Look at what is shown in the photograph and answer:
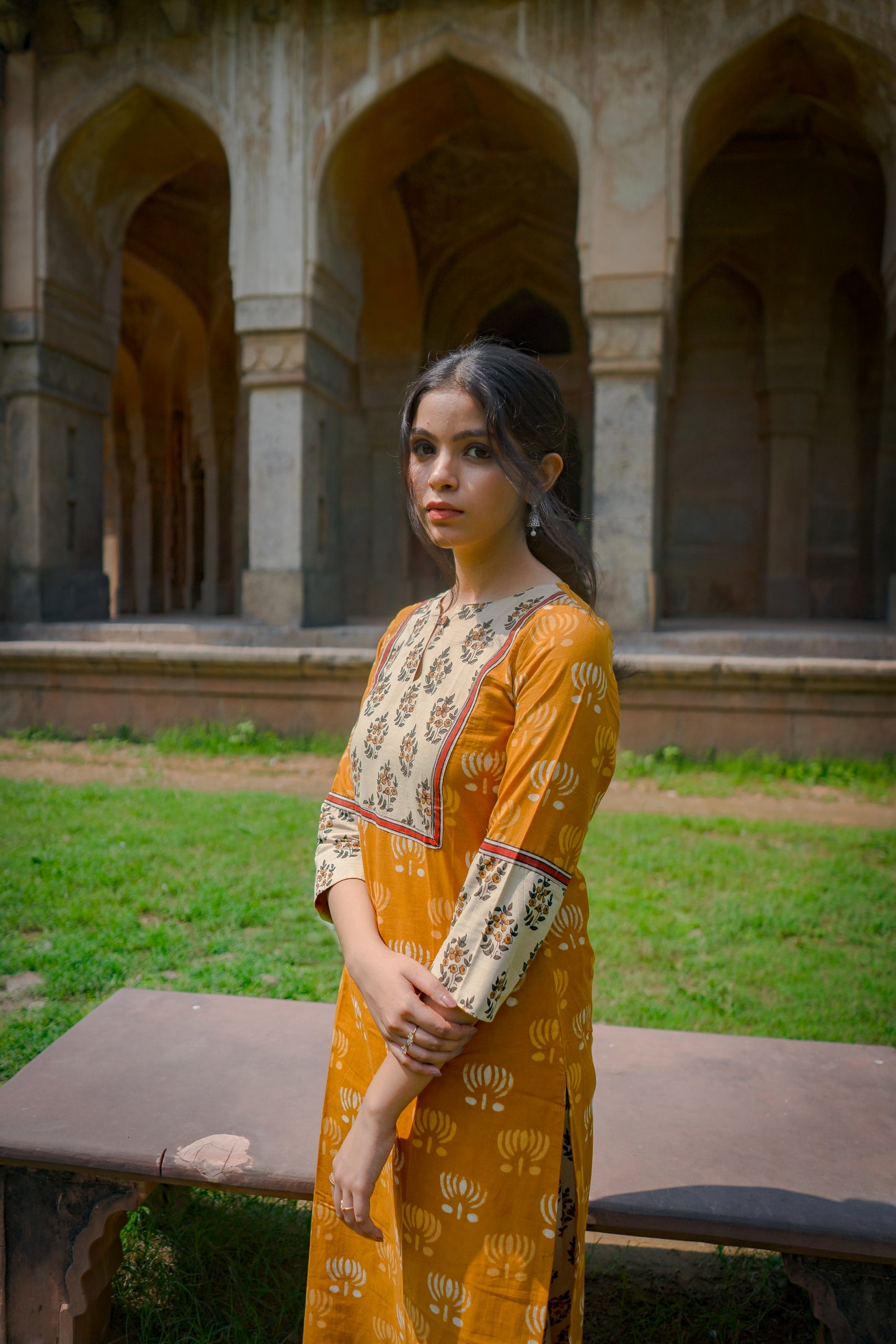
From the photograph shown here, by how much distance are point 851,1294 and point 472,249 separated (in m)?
12.8

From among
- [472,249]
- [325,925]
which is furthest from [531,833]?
[472,249]

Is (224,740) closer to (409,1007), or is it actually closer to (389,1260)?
(389,1260)

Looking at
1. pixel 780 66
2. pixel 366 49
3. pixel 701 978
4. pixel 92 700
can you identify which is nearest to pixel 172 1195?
A: pixel 701 978

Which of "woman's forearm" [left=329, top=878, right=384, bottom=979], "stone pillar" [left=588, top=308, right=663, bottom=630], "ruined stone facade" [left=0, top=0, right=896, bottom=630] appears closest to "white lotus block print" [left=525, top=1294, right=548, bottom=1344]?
"woman's forearm" [left=329, top=878, right=384, bottom=979]

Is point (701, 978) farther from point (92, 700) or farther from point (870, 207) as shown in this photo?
point (870, 207)

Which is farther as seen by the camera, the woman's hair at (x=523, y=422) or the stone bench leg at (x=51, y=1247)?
the stone bench leg at (x=51, y=1247)

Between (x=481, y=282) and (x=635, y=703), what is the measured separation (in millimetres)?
8437

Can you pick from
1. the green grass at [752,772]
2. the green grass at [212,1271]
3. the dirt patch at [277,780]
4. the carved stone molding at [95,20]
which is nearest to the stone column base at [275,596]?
the dirt patch at [277,780]

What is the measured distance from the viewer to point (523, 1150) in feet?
3.76

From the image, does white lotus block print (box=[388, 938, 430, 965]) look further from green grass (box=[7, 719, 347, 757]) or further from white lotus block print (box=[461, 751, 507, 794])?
green grass (box=[7, 719, 347, 757])

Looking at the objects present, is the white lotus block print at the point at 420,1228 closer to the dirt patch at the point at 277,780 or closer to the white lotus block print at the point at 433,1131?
the white lotus block print at the point at 433,1131

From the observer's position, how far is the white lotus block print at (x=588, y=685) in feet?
3.72

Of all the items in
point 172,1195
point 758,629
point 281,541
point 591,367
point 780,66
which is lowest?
point 172,1195

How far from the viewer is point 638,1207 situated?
149 centimetres
